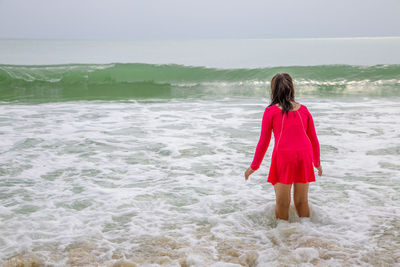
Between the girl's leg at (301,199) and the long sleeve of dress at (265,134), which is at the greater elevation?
the long sleeve of dress at (265,134)

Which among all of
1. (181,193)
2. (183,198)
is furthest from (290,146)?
(181,193)

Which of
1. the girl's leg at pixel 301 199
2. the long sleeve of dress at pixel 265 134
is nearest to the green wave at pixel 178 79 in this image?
the girl's leg at pixel 301 199

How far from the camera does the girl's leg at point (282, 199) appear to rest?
355cm

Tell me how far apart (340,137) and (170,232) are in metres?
Answer: 4.86

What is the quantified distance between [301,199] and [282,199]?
18 centimetres

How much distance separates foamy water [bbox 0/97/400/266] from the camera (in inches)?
130

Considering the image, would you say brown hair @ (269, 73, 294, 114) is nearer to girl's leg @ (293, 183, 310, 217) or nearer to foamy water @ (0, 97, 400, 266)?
girl's leg @ (293, 183, 310, 217)

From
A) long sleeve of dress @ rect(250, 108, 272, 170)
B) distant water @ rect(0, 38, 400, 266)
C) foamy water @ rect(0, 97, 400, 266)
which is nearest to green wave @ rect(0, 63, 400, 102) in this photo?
distant water @ rect(0, 38, 400, 266)

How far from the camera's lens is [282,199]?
11.9ft

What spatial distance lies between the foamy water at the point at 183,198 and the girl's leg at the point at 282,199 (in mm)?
116

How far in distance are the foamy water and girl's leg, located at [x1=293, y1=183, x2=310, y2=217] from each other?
4.1 inches

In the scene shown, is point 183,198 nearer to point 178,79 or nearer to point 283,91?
point 283,91

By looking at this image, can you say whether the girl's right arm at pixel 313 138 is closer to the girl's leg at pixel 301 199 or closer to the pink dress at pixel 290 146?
the pink dress at pixel 290 146

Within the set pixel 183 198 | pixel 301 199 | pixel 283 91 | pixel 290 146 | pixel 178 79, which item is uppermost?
pixel 178 79
